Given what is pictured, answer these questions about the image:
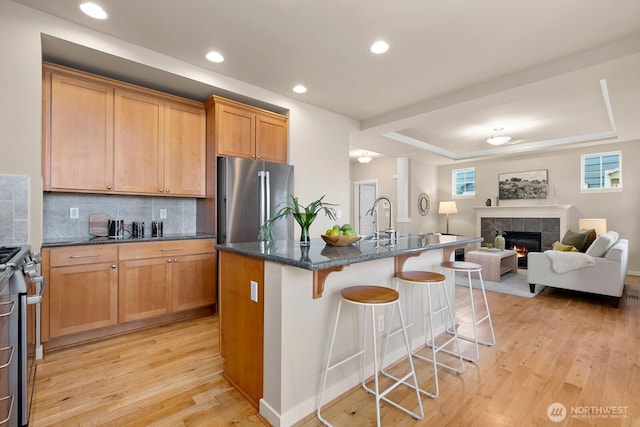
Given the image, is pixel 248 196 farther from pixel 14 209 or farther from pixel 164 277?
pixel 14 209

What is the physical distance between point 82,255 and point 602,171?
8237 mm

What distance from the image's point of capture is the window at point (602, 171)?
5699 millimetres

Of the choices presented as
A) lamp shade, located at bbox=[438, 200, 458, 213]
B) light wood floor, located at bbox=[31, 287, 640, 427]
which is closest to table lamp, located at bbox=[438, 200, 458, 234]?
lamp shade, located at bbox=[438, 200, 458, 213]

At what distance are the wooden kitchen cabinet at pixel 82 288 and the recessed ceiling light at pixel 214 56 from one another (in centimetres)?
194

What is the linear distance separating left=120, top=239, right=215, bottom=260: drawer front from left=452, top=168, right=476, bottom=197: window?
6698 millimetres

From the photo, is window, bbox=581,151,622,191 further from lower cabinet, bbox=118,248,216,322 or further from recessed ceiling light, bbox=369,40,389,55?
lower cabinet, bbox=118,248,216,322

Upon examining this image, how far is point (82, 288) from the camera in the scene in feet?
8.29

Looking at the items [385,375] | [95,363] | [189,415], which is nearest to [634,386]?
[385,375]

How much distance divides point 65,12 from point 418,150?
18.6ft

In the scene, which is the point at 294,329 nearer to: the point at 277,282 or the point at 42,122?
the point at 277,282

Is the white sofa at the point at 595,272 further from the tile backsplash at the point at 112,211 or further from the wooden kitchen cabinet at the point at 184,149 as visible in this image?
the tile backsplash at the point at 112,211

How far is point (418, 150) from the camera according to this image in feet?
20.7

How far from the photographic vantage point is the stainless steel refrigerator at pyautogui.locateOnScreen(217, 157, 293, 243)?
3.25m

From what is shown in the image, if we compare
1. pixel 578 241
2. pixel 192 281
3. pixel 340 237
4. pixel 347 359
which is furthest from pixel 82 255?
pixel 578 241
